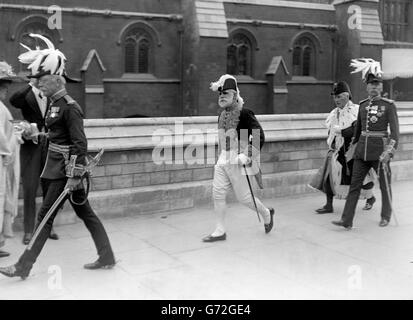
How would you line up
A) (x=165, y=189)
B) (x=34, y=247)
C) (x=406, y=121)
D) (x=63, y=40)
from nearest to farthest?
1. (x=34, y=247)
2. (x=165, y=189)
3. (x=406, y=121)
4. (x=63, y=40)

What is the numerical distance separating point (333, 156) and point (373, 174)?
2.26 feet

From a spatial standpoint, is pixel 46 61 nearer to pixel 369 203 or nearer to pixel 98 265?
pixel 98 265

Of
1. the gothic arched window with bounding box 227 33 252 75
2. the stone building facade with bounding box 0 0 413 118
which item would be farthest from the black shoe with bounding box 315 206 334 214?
the gothic arched window with bounding box 227 33 252 75

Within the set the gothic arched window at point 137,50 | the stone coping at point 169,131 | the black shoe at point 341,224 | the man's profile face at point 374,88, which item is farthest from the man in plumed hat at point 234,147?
the gothic arched window at point 137,50

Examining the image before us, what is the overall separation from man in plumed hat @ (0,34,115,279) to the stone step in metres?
1.97

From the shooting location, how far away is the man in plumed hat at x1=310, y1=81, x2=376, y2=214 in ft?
25.6

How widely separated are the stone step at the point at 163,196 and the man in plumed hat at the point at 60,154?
197 centimetres

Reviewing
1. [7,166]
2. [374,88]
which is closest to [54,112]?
[7,166]

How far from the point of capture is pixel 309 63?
27.8 metres

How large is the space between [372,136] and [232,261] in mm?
2741

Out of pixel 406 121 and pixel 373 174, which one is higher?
pixel 406 121

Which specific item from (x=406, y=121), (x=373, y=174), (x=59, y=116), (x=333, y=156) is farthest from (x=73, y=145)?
(x=406, y=121)

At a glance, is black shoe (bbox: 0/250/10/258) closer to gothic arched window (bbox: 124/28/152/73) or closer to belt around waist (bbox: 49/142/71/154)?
belt around waist (bbox: 49/142/71/154)

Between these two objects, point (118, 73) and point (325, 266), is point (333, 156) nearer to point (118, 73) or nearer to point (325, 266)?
point (325, 266)
